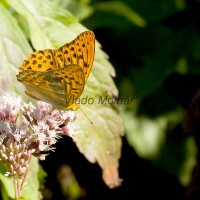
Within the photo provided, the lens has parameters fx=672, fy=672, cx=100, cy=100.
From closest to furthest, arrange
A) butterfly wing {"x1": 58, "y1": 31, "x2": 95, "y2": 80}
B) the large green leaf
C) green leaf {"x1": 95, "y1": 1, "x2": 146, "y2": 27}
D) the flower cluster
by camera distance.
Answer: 1. the flower cluster
2. butterfly wing {"x1": 58, "y1": 31, "x2": 95, "y2": 80}
3. the large green leaf
4. green leaf {"x1": 95, "y1": 1, "x2": 146, "y2": 27}

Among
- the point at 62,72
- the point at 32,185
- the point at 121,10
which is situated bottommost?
the point at 32,185

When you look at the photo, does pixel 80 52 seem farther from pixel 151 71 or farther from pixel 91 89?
pixel 151 71

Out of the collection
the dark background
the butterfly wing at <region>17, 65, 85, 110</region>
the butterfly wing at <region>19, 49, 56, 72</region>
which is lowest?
the dark background

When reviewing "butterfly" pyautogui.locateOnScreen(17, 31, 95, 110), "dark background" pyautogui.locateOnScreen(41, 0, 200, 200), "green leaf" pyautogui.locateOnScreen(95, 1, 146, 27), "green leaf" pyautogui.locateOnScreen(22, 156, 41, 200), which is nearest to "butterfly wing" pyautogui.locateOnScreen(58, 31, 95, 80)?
"butterfly" pyautogui.locateOnScreen(17, 31, 95, 110)

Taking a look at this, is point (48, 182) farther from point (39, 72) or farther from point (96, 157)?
point (39, 72)

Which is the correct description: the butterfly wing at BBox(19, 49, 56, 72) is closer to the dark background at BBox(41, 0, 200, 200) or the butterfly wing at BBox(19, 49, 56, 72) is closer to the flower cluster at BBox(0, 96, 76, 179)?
the flower cluster at BBox(0, 96, 76, 179)

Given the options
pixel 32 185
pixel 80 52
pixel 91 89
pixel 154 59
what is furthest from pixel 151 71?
pixel 32 185
